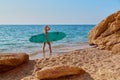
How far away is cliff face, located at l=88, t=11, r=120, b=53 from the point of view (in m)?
8.04

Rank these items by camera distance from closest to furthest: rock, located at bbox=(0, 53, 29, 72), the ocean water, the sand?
the sand, rock, located at bbox=(0, 53, 29, 72), the ocean water

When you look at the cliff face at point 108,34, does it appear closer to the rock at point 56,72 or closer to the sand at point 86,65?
the sand at point 86,65

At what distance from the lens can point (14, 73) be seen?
21.8 feet

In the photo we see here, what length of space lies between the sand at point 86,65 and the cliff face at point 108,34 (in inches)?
17.0

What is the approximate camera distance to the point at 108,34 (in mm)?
8695

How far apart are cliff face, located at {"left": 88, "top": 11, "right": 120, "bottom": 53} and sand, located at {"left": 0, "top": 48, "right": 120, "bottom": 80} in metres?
0.43

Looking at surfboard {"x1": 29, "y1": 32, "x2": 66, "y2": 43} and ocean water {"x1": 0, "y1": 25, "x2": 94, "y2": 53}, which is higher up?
surfboard {"x1": 29, "y1": 32, "x2": 66, "y2": 43}

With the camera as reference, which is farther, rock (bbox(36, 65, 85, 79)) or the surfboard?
the surfboard

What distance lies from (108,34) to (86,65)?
9.77 feet

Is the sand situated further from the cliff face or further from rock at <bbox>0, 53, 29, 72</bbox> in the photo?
the cliff face

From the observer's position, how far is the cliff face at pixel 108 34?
804 centimetres

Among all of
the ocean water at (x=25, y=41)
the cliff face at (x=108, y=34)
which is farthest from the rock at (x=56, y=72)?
the ocean water at (x=25, y=41)

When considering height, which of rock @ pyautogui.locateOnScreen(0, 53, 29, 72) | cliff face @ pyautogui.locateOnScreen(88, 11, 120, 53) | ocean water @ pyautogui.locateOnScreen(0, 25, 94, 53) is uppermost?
cliff face @ pyautogui.locateOnScreen(88, 11, 120, 53)

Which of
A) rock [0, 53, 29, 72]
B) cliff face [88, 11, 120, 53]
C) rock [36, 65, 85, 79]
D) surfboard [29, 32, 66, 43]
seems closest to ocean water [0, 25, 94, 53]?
surfboard [29, 32, 66, 43]
